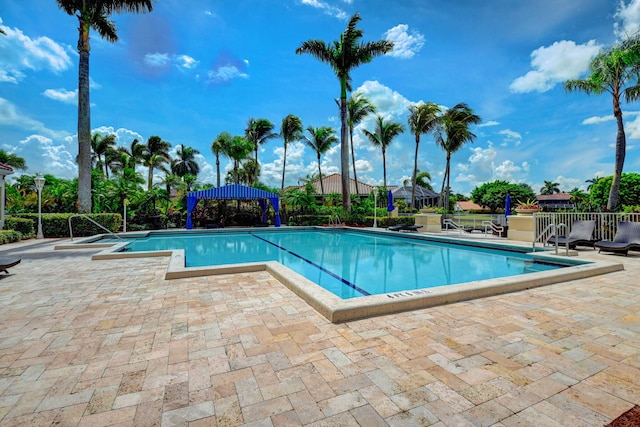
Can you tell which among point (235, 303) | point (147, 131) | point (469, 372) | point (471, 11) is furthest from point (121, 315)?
point (147, 131)

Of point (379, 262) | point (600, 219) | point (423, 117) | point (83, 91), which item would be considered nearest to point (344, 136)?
point (423, 117)

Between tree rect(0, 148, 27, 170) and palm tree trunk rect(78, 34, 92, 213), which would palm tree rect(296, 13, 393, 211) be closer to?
palm tree trunk rect(78, 34, 92, 213)

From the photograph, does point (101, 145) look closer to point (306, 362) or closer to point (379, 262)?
point (379, 262)

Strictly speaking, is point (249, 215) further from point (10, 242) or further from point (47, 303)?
point (47, 303)

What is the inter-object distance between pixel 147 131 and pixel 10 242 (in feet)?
91.6

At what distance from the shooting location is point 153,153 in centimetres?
3703

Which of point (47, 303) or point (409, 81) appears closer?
point (47, 303)

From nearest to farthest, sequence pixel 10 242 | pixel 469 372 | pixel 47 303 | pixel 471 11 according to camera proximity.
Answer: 1. pixel 469 372
2. pixel 47 303
3. pixel 471 11
4. pixel 10 242

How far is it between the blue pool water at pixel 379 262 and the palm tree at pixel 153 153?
30.3 meters

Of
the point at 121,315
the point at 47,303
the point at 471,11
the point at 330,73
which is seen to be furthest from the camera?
the point at 330,73

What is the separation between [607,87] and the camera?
572 inches

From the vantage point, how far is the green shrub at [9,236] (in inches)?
422

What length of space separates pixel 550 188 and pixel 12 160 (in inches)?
4249

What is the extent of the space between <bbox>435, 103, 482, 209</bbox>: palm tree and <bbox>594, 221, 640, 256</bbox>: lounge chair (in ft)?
54.9
